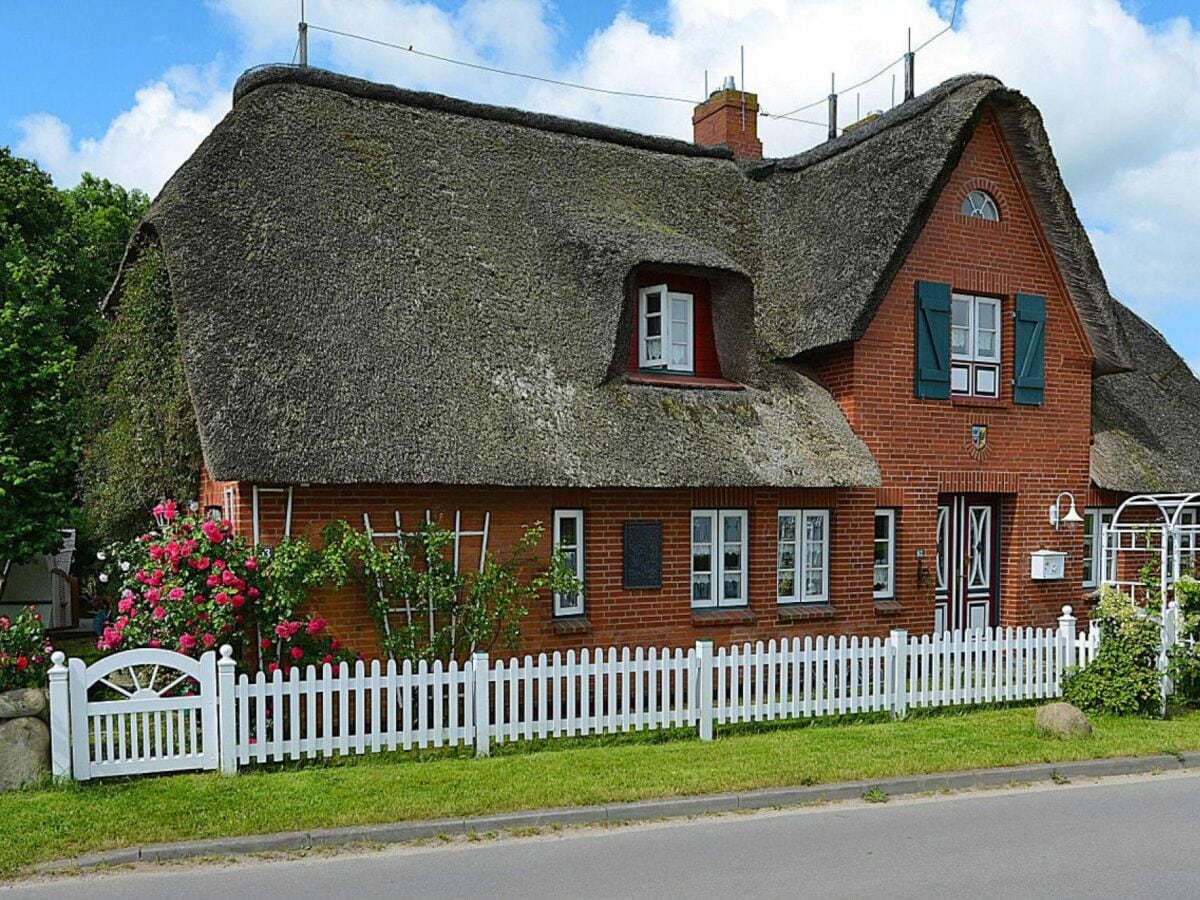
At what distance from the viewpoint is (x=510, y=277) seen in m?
12.6

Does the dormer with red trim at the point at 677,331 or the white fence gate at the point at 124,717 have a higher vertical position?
the dormer with red trim at the point at 677,331

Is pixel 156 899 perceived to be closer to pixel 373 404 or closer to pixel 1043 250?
pixel 373 404

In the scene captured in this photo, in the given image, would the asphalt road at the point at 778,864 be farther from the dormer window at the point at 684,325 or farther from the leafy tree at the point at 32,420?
the leafy tree at the point at 32,420

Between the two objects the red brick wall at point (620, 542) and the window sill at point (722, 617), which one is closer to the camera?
the red brick wall at point (620, 542)

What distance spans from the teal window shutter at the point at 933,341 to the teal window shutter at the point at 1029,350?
1300 millimetres

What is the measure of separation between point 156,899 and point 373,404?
5360 mm

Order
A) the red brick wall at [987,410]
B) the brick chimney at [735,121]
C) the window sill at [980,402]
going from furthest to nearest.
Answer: the brick chimney at [735,121] → the window sill at [980,402] → the red brick wall at [987,410]

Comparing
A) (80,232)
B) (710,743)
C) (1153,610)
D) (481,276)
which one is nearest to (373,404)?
(481,276)

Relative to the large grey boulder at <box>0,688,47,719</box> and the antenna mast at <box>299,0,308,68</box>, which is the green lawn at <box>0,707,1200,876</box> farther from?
the antenna mast at <box>299,0,308,68</box>

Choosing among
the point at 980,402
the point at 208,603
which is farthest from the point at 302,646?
the point at 980,402

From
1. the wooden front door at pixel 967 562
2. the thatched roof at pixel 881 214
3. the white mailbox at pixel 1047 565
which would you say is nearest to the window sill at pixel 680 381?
the thatched roof at pixel 881 214

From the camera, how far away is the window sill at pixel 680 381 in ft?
41.2

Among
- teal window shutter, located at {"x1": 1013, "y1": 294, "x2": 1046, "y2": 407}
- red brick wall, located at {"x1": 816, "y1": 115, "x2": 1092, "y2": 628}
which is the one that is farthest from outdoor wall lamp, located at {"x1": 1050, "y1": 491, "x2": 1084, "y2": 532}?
teal window shutter, located at {"x1": 1013, "y1": 294, "x2": 1046, "y2": 407}

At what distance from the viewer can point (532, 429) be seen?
439 inches
